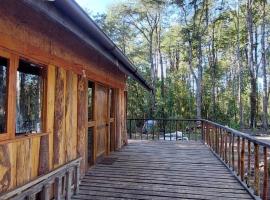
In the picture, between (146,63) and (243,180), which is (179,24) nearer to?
(146,63)

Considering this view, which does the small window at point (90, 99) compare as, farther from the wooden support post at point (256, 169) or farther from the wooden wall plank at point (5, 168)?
the wooden support post at point (256, 169)

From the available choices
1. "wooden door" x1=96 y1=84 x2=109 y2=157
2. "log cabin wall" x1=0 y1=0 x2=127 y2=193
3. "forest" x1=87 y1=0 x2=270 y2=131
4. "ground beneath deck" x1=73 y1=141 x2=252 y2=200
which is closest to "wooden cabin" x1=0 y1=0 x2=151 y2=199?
"log cabin wall" x1=0 y1=0 x2=127 y2=193

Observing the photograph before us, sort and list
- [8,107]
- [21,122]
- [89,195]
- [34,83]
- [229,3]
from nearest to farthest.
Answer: [8,107] < [21,122] < [34,83] < [89,195] < [229,3]

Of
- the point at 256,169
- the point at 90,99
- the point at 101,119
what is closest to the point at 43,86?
the point at 90,99

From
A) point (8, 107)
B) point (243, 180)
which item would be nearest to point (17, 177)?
point (8, 107)

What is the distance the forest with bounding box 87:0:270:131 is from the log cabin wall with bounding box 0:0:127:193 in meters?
12.5

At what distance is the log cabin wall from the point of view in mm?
2697

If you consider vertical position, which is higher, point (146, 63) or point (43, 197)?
point (146, 63)

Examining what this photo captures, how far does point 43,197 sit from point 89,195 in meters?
0.92

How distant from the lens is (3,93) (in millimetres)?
2684

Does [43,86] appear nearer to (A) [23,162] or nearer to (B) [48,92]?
(B) [48,92]

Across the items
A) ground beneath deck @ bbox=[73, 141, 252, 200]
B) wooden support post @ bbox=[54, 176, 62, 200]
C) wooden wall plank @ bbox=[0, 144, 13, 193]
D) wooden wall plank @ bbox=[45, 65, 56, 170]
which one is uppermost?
wooden wall plank @ bbox=[45, 65, 56, 170]

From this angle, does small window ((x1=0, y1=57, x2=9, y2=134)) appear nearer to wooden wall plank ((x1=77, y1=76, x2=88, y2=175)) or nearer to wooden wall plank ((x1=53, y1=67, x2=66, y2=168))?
wooden wall plank ((x1=53, y1=67, x2=66, y2=168))

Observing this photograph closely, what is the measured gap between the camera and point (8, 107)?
108 inches
